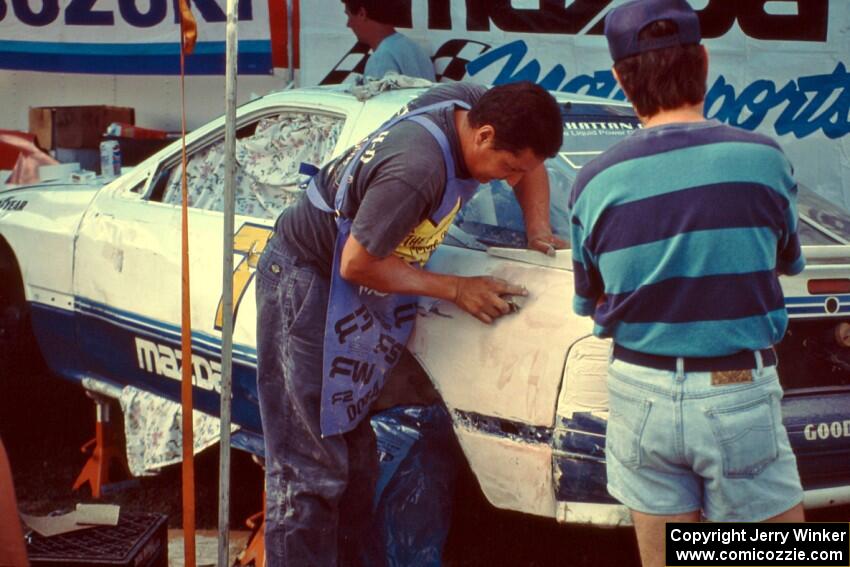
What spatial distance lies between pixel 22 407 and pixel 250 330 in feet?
7.65

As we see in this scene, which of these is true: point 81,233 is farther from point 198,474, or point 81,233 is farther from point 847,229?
point 847,229

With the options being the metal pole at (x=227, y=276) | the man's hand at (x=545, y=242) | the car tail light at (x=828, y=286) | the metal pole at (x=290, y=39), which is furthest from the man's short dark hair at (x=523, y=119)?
the metal pole at (x=290, y=39)

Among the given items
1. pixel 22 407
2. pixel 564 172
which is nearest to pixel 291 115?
pixel 564 172

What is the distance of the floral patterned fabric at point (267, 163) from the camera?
4.55 m

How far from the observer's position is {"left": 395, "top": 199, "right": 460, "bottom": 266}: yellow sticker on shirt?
3.42 meters

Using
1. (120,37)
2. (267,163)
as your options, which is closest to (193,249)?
(267,163)

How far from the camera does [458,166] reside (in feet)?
11.1

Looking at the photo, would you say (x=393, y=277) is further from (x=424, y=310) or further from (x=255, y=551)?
(x=255, y=551)

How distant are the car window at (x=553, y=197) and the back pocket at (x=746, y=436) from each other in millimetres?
1408

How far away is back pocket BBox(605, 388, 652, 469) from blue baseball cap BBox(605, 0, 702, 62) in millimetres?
685

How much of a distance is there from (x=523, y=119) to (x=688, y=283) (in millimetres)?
961

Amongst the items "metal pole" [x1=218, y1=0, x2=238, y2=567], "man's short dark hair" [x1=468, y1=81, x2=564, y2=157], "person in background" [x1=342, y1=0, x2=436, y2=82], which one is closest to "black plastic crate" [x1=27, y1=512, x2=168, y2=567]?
"metal pole" [x1=218, y1=0, x2=238, y2=567]

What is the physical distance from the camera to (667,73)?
8.04ft

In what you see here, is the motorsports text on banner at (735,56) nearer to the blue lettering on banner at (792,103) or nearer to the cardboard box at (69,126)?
the blue lettering on banner at (792,103)
